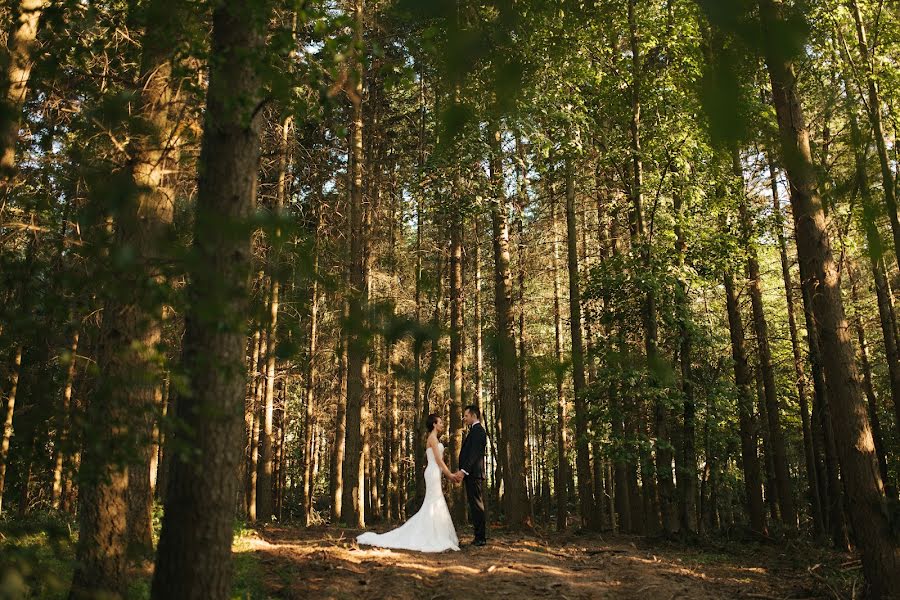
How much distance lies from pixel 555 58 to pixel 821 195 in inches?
24.5

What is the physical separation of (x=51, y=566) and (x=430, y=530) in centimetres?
563

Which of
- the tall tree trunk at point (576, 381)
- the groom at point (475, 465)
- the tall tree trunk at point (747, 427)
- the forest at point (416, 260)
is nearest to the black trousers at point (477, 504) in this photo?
the groom at point (475, 465)

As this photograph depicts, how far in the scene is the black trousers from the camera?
11.1m

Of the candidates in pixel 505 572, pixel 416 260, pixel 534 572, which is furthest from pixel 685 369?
pixel 416 260

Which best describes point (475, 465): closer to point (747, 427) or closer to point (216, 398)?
point (216, 398)

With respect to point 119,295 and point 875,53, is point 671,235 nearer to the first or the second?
point 875,53

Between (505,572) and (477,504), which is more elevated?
(477,504)

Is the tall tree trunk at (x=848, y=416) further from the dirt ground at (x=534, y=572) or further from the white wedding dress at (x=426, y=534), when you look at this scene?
the white wedding dress at (x=426, y=534)

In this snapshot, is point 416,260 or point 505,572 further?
point 505,572

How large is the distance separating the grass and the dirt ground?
0.81 feet

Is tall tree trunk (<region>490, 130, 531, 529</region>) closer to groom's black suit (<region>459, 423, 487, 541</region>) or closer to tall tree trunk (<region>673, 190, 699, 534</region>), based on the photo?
groom's black suit (<region>459, 423, 487, 541</region>)

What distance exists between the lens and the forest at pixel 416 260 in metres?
1.45

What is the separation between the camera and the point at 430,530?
36.1 feet

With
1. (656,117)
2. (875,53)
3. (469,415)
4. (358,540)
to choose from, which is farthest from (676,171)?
(358,540)
